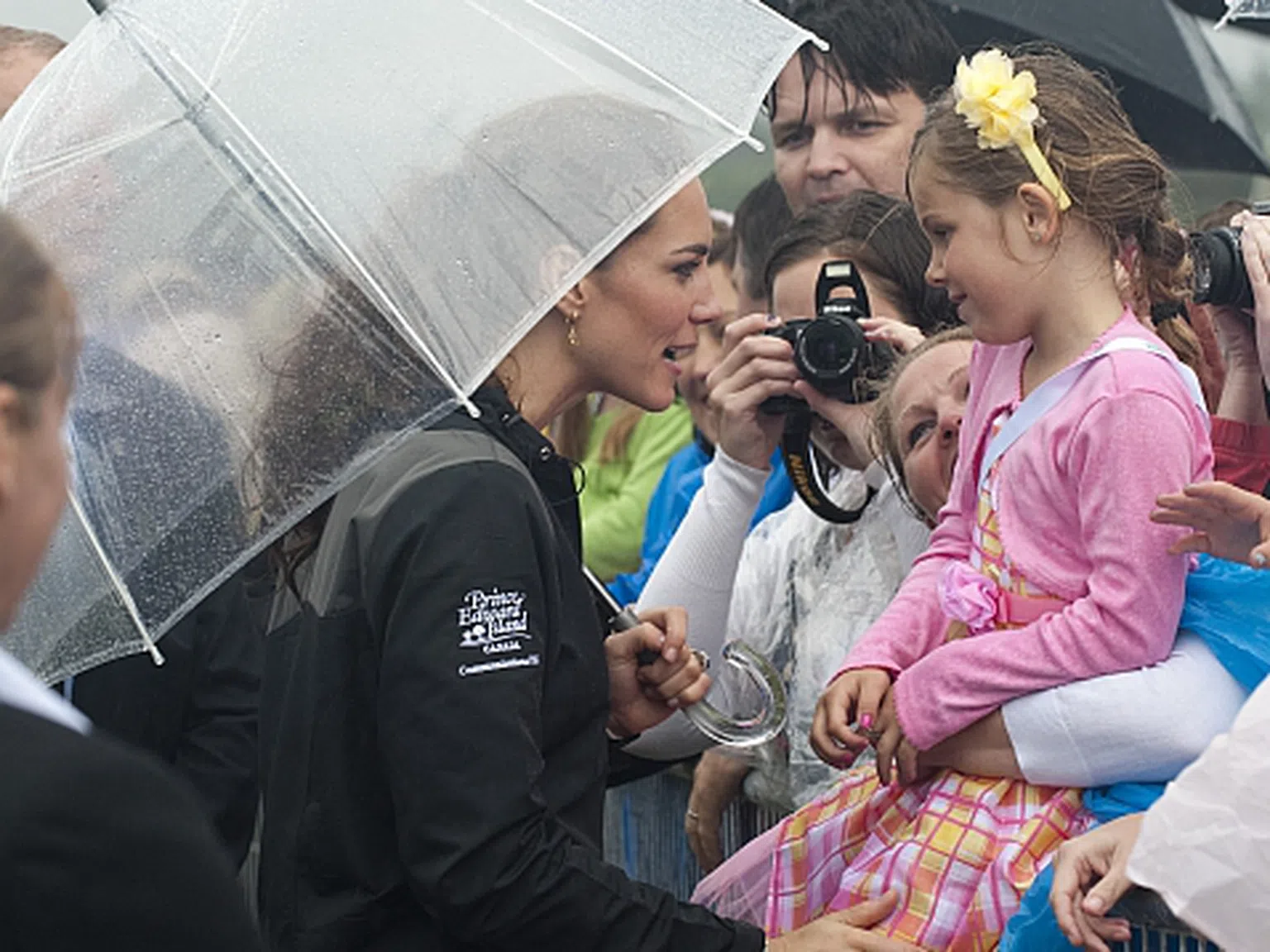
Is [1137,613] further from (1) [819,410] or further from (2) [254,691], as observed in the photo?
(2) [254,691]

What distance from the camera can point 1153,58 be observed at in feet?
14.6

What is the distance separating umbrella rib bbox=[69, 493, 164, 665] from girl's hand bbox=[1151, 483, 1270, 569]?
4.26 feet

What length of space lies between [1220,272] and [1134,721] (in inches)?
28.7

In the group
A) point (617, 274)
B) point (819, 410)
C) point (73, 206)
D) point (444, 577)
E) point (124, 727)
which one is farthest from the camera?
point (124, 727)

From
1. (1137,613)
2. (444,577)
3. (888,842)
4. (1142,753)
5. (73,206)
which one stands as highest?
(73,206)

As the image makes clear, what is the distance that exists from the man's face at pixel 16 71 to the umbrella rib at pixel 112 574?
4.88ft

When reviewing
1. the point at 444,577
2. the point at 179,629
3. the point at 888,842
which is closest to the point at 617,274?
the point at 444,577

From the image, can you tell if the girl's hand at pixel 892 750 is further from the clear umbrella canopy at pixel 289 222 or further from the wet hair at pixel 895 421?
the clear umbrella canopy at pixel 289 222

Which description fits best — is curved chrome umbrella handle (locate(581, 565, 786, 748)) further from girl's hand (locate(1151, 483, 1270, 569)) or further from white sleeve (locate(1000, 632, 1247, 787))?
girl's hand (locate(1151, 483, 1270, 569))

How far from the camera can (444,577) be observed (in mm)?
2488

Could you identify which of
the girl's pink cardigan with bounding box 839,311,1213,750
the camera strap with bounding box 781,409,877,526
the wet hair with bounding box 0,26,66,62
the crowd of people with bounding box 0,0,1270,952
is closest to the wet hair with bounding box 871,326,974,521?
the crowd of people with bounding box 0,0,1270,952

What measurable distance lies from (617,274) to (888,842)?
2.80 ft

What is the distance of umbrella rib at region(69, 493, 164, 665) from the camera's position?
2.76 meters

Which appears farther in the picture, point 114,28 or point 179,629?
point 179,629
